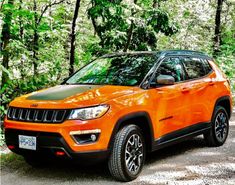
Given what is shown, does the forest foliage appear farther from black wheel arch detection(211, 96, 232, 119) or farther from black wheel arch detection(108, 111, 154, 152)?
black wheel arch detection(211, 96, 232, 119)

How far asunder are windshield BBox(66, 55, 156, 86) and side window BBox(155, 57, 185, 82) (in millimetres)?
181

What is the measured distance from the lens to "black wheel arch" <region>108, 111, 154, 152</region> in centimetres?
516

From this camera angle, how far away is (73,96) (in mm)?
5301

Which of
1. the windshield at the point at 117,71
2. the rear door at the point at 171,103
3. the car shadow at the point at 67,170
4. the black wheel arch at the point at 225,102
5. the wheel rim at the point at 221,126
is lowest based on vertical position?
the car shadow at the point at 67,170

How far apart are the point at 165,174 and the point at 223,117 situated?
2.54 metres

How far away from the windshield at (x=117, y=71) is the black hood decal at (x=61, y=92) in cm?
32

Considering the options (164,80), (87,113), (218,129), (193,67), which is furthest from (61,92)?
(218,129)

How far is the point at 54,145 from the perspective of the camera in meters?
4.97

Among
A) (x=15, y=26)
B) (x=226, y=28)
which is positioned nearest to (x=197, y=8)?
(x=226, y=28)

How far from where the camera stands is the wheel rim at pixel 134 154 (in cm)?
536

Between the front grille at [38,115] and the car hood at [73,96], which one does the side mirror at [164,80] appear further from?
the front grille at [38,115]

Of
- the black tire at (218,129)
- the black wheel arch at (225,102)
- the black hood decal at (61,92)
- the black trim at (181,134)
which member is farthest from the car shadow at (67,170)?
the black wheel arch at (225,102)

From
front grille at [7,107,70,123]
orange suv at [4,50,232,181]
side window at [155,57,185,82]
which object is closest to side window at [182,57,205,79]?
orange suv at [4,50,232,181]

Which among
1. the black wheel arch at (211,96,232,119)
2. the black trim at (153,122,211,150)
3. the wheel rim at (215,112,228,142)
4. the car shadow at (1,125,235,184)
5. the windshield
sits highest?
the windshield
